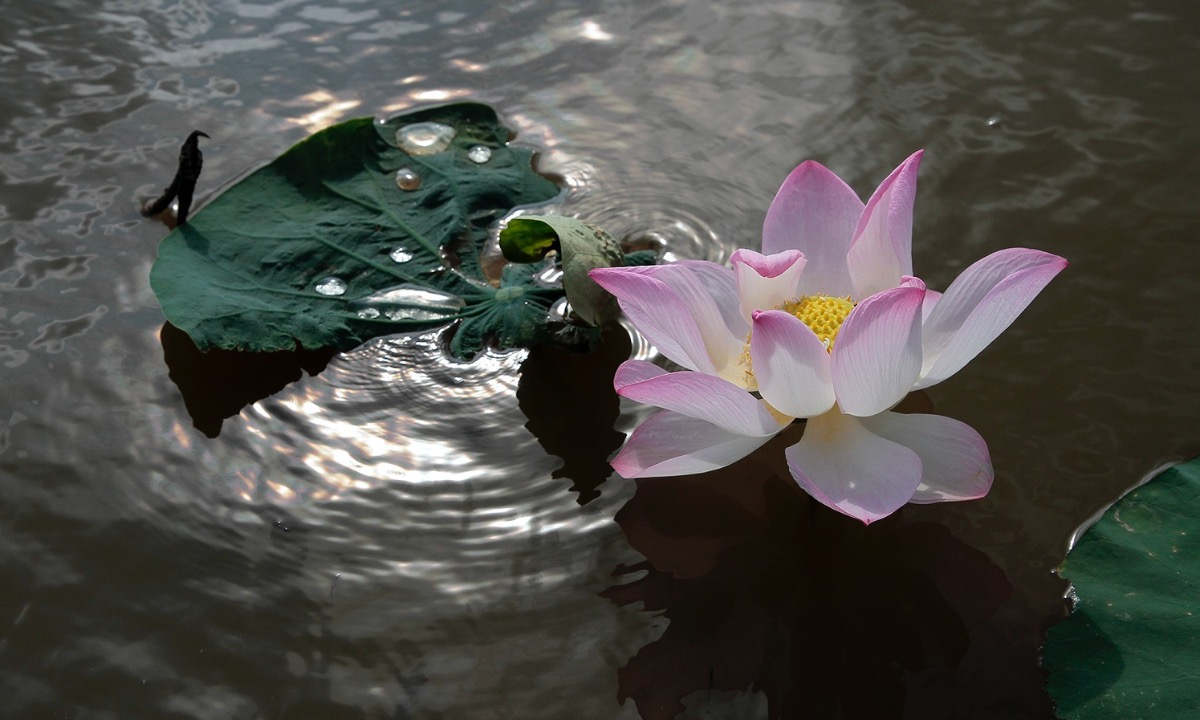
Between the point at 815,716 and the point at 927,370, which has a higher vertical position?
the point at 927,370

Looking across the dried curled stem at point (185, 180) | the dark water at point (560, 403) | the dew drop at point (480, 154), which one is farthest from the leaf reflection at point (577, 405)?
the dried curled stem at point (185, 180)

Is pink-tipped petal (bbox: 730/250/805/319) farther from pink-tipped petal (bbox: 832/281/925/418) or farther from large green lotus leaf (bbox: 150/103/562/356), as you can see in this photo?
large green lotus leaf (bbox: 150/103/562/356)

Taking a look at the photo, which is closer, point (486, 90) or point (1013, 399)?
point (1013, 399)

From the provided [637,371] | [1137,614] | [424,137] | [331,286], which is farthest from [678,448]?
[424,137]

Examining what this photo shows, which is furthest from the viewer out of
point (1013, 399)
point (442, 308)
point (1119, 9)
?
point (1119, 9)

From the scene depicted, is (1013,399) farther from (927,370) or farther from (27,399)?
(27,399)

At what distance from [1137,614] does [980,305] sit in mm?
272

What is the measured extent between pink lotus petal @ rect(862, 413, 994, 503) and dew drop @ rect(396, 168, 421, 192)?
2.21 feet

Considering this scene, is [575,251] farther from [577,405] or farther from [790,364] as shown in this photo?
[790,364]

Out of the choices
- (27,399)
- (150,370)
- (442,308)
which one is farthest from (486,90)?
(27,399)

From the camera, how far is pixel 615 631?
84cm

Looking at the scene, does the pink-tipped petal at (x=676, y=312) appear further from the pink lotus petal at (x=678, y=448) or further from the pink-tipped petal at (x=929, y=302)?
the pink-tipped petal at (x=929, y=302)

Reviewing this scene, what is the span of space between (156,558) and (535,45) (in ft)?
3.01

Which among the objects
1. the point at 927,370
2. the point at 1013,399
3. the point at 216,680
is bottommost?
the point at 216,680
